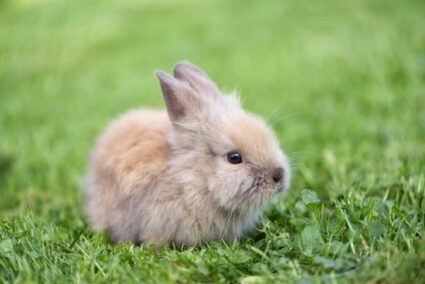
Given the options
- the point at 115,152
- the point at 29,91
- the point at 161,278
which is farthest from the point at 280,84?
the point at 161,278

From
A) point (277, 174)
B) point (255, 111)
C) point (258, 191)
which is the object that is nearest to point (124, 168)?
point (258, 191)

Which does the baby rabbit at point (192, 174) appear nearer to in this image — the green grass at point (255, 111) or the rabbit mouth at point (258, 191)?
the rabbit mouth at point (258, 191)

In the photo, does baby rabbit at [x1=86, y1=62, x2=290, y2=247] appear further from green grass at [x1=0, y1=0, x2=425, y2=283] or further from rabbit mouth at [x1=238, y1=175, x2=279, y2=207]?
green grass at [x1=0, y1=0, x2=425, y2=283]

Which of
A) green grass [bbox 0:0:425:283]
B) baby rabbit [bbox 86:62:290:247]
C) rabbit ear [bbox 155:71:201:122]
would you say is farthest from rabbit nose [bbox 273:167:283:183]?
rabbit ear [bbox 155:71:201:122]

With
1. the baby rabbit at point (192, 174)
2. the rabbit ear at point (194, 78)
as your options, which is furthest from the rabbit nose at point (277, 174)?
the rabbit ear at point (194, 78)

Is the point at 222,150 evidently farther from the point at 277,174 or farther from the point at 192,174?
the point at 277,174

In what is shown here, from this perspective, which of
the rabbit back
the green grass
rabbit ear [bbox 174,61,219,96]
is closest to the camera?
the green grass
